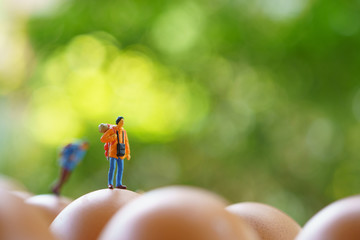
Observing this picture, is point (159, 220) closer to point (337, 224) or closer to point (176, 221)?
point (176, 221)

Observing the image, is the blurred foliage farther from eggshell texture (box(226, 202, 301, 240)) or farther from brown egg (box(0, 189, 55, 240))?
brown egg (box(0, 189, 55, 240))

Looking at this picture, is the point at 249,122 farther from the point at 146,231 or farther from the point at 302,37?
the point at 146,231

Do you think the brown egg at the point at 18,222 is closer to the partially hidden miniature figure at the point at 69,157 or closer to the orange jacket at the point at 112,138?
the orange jacket at the point at 112,138

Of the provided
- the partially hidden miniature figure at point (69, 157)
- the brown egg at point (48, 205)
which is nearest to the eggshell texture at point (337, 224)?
the brown egg at point (48, 205)

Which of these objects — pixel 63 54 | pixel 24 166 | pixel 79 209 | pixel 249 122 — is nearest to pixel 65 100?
pixel 63 54

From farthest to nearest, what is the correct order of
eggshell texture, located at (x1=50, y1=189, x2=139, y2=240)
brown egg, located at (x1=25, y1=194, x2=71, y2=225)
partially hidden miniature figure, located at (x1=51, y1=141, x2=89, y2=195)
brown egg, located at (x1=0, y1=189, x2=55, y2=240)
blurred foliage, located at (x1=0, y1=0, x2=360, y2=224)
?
blurred foliage, located at (x1=0, y1=0, x2=360, y2=224) < partially hidden miniature figure, located at (x1=51, y1=141, x2=89, y2=195) < brown egg, located at (x1=25, y1=194, x2=71, y2=225) < eggshell texture, located at (x1=50, y1=189, x2=139, y2=240) < brown egg, located at (x1=0, y1=189, x2=55, y2=240)

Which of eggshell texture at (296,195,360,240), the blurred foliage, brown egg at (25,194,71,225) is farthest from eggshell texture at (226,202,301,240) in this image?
the blurred foliage
